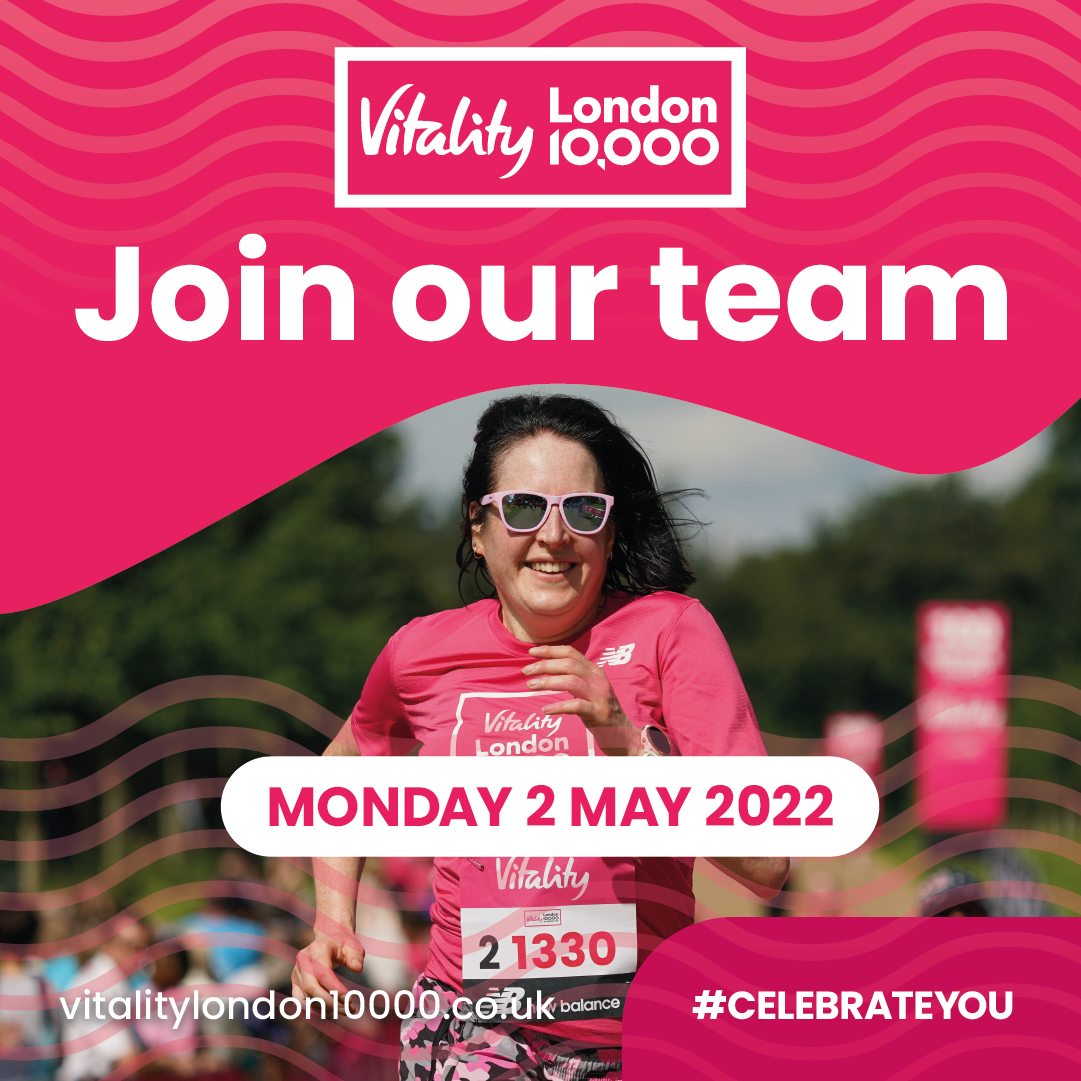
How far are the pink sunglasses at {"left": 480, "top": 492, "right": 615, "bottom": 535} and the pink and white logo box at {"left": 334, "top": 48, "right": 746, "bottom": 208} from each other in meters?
0.88

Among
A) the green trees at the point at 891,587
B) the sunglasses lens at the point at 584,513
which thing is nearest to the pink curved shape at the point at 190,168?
the sunglasses lens at the point at 584,513

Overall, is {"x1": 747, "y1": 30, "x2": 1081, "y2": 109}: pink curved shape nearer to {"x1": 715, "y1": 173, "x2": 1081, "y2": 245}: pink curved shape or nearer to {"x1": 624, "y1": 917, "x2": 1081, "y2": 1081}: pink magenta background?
{"x1": 715, "y1": 173, "x2": 1081, "y2": 245}: pink curved shape

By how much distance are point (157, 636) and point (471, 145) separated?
6728 millimetres

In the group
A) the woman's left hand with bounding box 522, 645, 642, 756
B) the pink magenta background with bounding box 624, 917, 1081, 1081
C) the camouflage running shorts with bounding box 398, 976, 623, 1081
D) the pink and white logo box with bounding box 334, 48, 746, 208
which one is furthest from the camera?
the pink and white logo box with bounding box 334, 48, 746, 208

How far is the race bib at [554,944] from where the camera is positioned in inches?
114

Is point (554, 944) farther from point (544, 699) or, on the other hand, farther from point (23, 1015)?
point (23, 1015)

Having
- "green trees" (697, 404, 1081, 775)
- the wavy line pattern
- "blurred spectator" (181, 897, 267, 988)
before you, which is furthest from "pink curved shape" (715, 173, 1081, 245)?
"green trees" (697, 404, 1081, 775)

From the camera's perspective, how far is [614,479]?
303 centimetres

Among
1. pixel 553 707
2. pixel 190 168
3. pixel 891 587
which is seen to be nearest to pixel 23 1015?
pixel 553 707

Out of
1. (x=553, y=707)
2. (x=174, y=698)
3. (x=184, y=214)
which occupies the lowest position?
(x=553, y=707)

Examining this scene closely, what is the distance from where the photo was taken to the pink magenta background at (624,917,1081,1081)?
3.19 meters

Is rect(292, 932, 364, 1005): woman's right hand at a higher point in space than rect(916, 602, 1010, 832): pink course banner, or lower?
lower

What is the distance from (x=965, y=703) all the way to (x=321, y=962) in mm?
3128

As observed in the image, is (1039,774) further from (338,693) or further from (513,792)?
(513,792)
